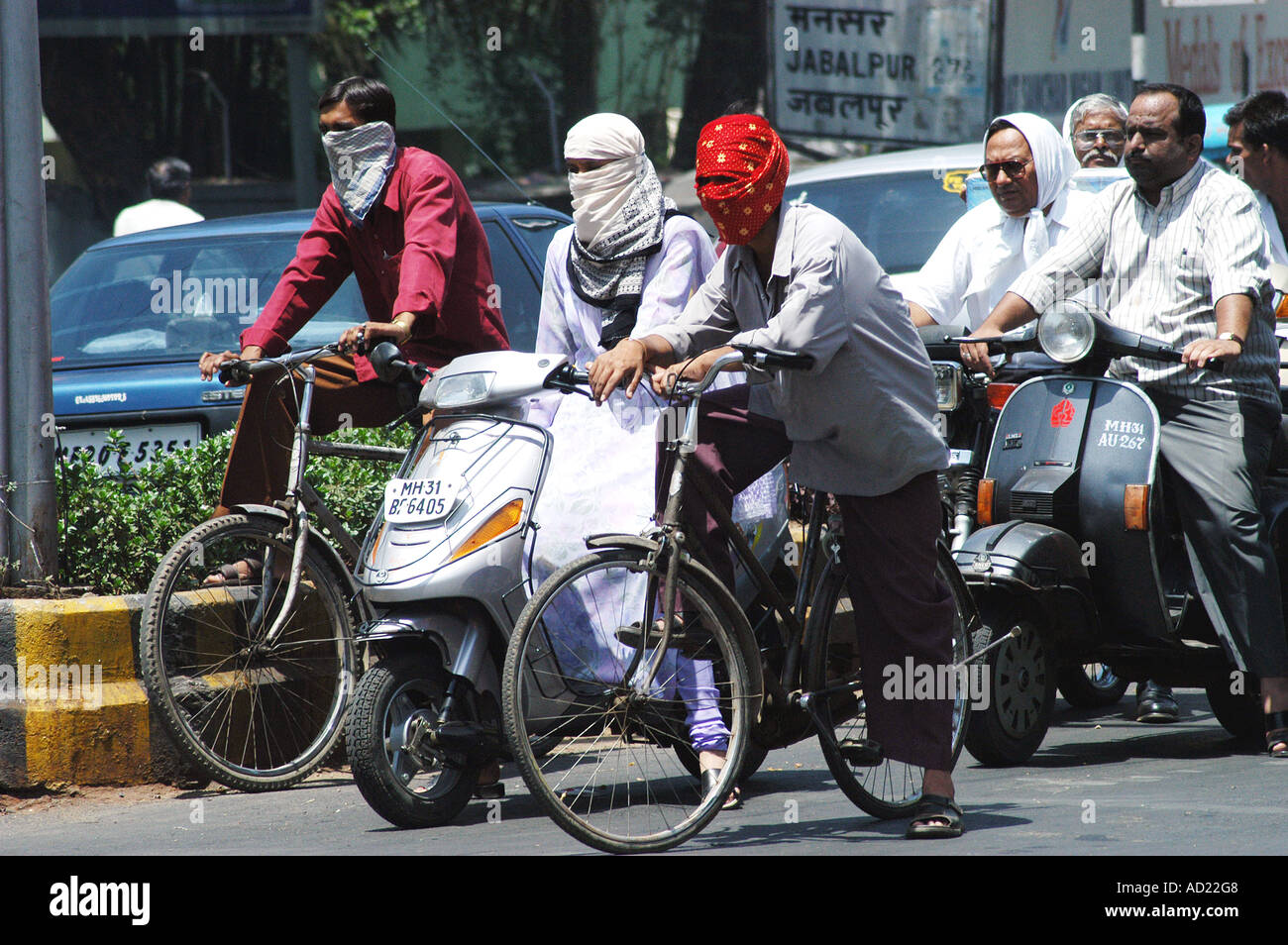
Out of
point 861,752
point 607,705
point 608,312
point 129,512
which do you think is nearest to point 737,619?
point 607,705

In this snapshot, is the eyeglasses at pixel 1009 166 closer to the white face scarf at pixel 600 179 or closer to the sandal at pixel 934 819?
the white face scarf at pixel 600 179

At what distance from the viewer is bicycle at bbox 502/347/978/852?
4.09 meters

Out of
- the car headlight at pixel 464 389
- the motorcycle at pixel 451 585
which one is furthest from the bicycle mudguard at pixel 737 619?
the car headlight at pixel 464 389

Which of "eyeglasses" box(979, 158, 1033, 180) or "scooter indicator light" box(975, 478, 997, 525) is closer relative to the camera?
"scooter indicator light" box(975, 478, 997, 525)

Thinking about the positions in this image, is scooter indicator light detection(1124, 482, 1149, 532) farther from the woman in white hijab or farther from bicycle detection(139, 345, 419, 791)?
bicycle detection(139, 345, 419, 791)

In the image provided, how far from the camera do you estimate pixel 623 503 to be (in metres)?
4.77

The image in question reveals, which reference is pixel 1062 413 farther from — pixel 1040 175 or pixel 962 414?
pixel 1040 175

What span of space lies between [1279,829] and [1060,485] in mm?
1381

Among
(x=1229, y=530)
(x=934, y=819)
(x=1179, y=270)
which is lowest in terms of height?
(x=934, y=819)

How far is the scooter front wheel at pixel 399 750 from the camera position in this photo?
4.36 m

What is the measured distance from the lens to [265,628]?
5.15 m

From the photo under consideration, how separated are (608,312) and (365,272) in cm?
92

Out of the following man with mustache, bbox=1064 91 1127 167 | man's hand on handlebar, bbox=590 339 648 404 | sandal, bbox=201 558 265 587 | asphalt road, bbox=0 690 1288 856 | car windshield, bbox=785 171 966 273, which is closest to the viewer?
man's hand on handlebar, bbox=590 339 648 404

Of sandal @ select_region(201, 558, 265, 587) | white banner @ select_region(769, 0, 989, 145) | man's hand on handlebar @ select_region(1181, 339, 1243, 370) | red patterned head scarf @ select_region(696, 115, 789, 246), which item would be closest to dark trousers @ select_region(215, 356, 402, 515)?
sandal @ select_region(201, 558, 265, 587)
